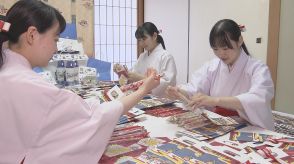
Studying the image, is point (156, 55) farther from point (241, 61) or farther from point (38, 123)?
point (38, 123)

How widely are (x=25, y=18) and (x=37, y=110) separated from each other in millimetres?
331

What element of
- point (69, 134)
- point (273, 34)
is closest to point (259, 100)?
point (69, 134)

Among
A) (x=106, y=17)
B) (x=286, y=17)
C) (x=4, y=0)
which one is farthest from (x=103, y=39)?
(x=286, y=17)

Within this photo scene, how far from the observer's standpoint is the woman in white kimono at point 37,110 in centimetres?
96

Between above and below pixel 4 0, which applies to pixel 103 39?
below

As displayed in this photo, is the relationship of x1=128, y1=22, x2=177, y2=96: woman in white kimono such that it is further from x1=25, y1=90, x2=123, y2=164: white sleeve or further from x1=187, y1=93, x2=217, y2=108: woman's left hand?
x1=25, y1=90, x2=123, y2=164: white sleeve

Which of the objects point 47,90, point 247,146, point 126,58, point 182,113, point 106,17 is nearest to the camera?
point 47,90

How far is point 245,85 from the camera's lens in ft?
6.09

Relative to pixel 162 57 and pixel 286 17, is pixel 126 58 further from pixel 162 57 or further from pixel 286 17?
pixel 286 17

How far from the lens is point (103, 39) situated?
191 inches

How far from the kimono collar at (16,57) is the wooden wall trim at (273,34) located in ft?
10.2

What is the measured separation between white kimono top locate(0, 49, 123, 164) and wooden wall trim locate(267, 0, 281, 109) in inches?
119

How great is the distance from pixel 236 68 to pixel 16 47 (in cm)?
129

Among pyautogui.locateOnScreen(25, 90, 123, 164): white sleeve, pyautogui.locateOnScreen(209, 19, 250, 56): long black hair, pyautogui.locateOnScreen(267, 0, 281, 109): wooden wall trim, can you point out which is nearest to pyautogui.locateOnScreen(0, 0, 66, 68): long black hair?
pyautogui.locateOnScreen(25, 90, 123, 164): white sleeve
